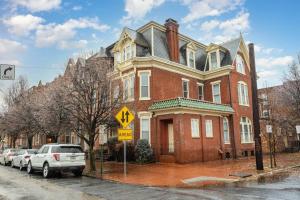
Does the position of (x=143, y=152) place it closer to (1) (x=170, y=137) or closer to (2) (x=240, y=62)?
(1) (x=170, y=137)

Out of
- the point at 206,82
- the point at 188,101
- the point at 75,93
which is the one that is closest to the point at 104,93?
the point at 75,93

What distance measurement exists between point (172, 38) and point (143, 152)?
11884 mm

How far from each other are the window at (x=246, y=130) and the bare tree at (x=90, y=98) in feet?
54.3

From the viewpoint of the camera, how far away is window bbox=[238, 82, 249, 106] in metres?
29.4

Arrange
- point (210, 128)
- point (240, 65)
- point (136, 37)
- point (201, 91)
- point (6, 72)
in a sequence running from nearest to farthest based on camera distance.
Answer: point (6, 72), point (210, 128), point (136, 37), point (201, 91), point (240, 65)

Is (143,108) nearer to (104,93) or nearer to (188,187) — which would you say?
(104,93)

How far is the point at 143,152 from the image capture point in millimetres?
21578

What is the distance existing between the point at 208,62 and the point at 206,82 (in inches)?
92.0

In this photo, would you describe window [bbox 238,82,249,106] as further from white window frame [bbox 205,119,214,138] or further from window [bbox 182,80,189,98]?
white window frame [bbox 205,119,214,138]

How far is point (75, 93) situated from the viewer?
1767cm

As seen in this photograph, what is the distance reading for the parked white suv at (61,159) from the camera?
49.9ft

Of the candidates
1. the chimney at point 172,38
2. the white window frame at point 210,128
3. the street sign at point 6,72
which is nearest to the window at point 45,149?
the street sign at point 6,72

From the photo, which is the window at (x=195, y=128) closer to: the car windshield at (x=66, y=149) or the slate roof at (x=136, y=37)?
the slate roof at (x=136, y=37)

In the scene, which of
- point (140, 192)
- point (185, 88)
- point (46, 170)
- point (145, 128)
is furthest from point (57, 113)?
point (185, 88)
